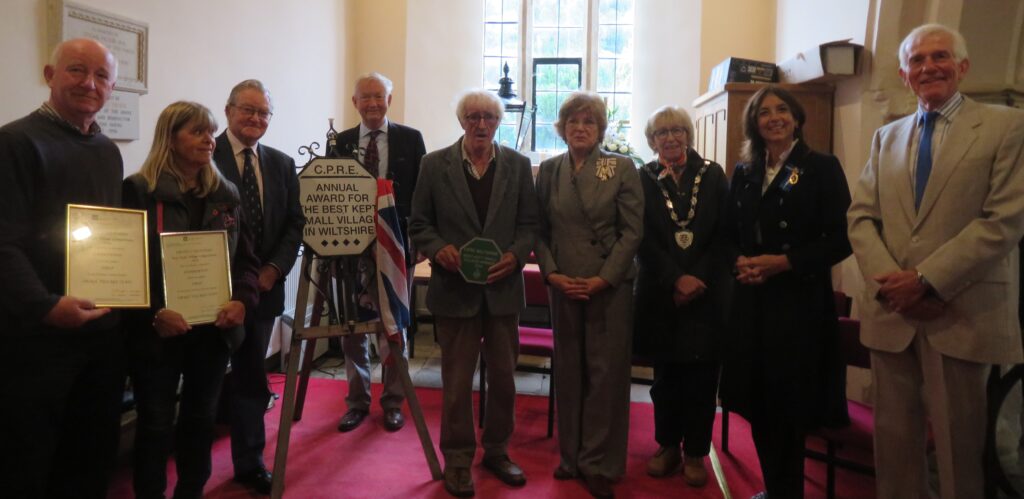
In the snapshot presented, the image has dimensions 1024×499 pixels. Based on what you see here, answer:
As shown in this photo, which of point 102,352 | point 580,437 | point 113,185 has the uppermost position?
point 113,185


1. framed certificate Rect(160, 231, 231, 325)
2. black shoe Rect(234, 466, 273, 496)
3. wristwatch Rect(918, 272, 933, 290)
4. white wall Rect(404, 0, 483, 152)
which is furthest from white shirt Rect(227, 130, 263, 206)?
white wall Rect(404, 0, 483, 152)

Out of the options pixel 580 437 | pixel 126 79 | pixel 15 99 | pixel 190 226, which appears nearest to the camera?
pixel 190 226

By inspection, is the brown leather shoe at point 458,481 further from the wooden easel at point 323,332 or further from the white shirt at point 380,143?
the white shirt at point 380,143

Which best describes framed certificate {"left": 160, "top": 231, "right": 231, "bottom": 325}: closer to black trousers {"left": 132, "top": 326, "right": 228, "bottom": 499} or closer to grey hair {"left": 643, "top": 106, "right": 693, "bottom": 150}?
black trousers {"left": 132, "top": 326, "right": 228, "bottom": 499}

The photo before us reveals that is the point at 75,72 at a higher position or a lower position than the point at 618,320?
higher

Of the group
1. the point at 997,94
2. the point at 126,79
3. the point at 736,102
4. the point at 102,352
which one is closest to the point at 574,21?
the point at 736,102

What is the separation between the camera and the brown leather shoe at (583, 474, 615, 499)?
7.79 ft

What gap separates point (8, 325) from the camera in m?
1.64

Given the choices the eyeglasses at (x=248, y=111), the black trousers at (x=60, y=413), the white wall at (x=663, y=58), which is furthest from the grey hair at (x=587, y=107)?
the white wall at (x=663, y=58)

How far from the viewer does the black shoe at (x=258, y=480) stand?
242cm

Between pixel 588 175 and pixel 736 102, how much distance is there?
1.89 metres

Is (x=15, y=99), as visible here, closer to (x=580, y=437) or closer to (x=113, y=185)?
(x=113, y=185)

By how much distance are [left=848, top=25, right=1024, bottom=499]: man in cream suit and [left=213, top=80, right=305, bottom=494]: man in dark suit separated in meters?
2.07

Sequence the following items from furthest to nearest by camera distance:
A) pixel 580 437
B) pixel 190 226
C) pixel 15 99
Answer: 1. pixel 580 437
2. pixel 15 99
3. pixel 190 226
